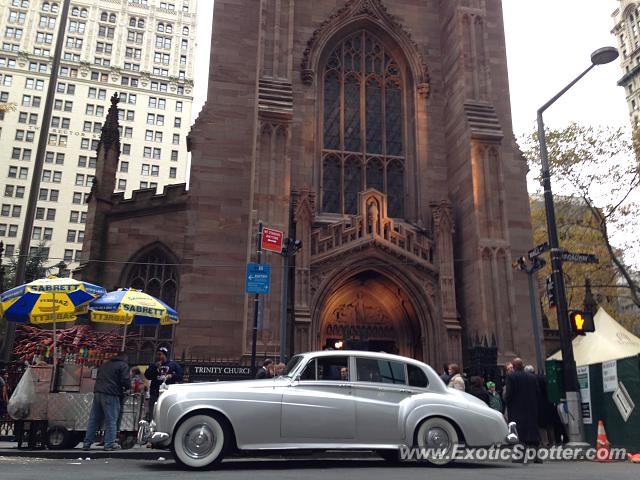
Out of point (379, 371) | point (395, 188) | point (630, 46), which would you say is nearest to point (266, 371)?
point (379, 371)

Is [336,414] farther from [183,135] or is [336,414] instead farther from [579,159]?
[183,135]

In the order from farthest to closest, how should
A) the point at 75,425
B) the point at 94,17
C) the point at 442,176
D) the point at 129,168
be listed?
the point at 94,17 → the point at 129,168 → the point at 442,176 → the point at 75,425

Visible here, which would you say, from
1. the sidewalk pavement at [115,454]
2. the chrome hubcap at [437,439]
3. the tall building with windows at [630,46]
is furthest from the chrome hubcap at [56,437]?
the tall building with windows at [630,46]

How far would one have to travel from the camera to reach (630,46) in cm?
7188

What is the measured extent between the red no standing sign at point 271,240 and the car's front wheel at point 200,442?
8.23m

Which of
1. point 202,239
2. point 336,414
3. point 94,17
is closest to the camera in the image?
point 336,414

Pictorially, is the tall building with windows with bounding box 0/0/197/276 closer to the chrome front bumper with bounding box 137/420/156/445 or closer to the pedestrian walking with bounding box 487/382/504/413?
the pedestrian walking with bounding box 487/382/504/413

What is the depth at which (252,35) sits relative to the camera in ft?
73.3

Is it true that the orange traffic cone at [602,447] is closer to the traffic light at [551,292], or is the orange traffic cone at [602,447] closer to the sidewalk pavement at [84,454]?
the traffic light at [551,292]

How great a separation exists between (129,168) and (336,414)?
7244cm

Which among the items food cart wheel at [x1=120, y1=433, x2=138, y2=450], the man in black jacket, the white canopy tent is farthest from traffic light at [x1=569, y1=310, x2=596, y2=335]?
food cart wheel at [x1=120, y1=433, x2=138, y2=450]

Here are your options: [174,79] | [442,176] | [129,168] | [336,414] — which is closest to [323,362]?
[336,414]

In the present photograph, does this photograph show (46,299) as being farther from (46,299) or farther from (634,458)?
(634,458)

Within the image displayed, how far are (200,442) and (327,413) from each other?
1672mm
